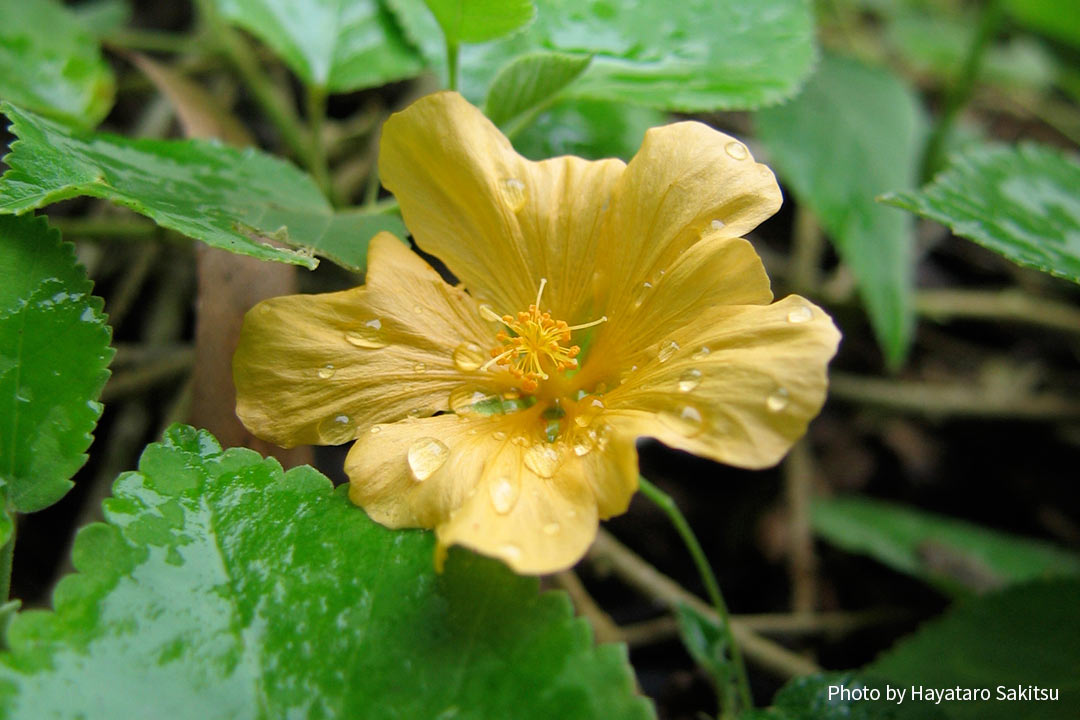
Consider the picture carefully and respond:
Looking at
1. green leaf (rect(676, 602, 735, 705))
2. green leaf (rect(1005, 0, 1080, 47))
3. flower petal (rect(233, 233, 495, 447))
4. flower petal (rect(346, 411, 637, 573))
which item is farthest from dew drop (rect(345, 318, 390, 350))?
green leaf (rect(1005, 0, 1080, 47))

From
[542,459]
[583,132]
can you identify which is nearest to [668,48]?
[583,132]

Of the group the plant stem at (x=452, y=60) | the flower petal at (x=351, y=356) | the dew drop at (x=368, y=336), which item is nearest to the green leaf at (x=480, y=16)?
the plant stem at (x=452, y=60)

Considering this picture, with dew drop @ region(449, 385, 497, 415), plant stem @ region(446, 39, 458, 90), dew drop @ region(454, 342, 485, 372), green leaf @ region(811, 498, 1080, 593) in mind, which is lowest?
green leaf @ region(811, 498, 1080, 593)

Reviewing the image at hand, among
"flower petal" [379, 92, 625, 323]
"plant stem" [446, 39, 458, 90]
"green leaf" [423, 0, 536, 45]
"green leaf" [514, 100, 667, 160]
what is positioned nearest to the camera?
"flower petal" [379, 92, 625, 323]

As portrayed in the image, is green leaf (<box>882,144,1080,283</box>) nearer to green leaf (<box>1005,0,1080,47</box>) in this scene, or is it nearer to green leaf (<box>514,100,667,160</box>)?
green leaf (<box>514,100,667,160</box>)

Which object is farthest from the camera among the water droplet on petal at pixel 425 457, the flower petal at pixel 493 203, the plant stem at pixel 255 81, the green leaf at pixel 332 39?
the plant stem at pixel 255 81

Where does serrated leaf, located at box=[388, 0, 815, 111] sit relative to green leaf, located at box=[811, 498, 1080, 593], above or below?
above

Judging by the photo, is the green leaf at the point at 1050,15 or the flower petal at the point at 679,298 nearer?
the flower petal at the point at 679,298

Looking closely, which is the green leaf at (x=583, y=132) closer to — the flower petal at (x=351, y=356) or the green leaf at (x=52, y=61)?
the flower petal at (x=351, y=356)

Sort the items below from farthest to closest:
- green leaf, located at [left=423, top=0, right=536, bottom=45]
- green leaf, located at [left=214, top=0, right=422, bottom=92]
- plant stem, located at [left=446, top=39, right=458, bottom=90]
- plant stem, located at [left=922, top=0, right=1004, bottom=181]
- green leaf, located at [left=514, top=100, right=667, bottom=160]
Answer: plant stem, located at [left=922, top=0, right=1004, bottom=181] < green leaf, located at [left=214, top=0, right=422, bottom=92] < green leaf, located at [left=514, top=100, right=667, bottom=160] < plant stem, located at [left=446, top=39, right=458, bottom=90] < green leaf, located at [left=423, top=0, right=536, bottom=45]
